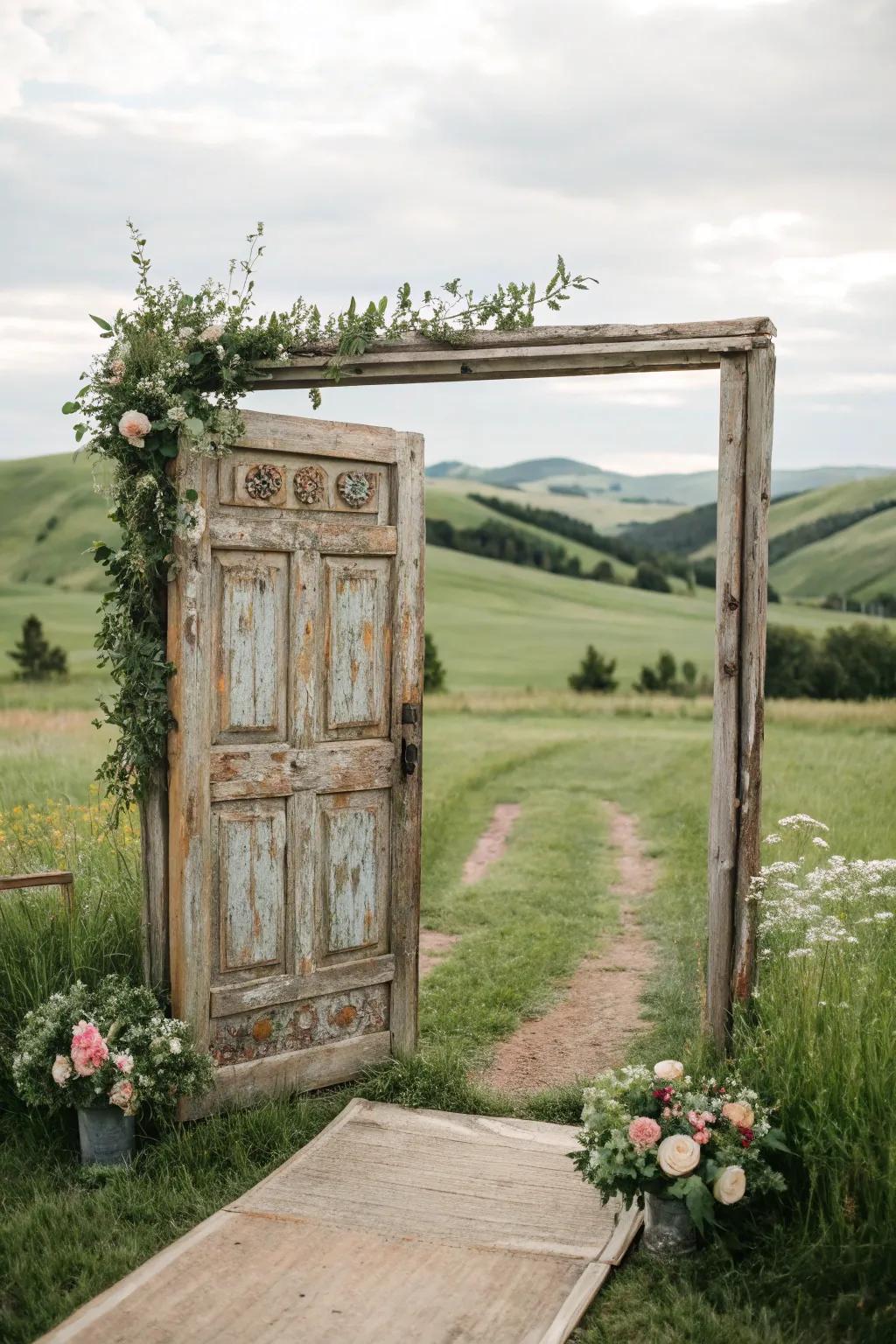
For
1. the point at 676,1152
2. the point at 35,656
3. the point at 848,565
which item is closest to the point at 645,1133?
the point at 676,1152

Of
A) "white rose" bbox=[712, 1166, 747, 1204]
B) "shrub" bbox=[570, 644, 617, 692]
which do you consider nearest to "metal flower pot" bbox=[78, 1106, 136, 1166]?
"white rose" bbox=[712, 1166, 747, 1204]

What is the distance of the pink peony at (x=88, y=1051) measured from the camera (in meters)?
5.17

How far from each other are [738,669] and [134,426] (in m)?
2.84

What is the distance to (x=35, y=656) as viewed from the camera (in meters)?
28.8

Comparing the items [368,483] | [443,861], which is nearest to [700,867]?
[443,861]

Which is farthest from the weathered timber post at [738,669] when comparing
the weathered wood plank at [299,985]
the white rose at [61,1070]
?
the white rose at [61,1070]

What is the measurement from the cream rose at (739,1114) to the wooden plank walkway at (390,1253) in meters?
0.64

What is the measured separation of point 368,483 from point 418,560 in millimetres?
457

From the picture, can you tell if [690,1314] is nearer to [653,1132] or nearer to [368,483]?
[653,1132]

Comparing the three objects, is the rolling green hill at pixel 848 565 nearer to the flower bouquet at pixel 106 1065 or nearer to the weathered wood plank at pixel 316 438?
the weathered wood plank at pixel 316 438

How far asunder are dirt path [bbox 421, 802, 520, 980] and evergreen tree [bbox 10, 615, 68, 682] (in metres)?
16.0

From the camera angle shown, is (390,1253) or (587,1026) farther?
(587,1026)

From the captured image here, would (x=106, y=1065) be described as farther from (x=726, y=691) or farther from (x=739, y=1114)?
(x=726, y=691)

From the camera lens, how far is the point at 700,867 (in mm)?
11266
